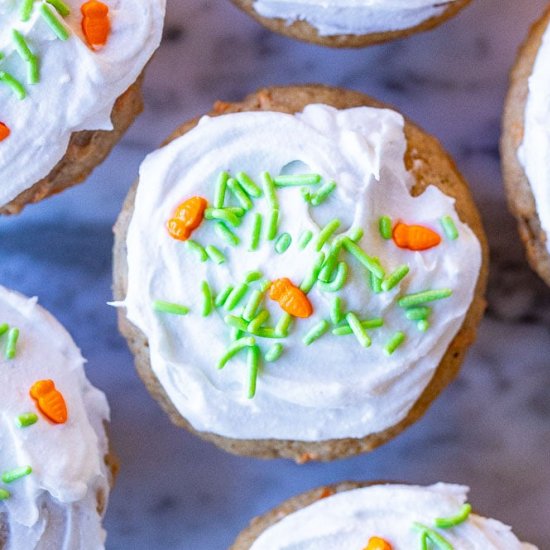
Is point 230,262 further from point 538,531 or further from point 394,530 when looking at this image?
point 538,531

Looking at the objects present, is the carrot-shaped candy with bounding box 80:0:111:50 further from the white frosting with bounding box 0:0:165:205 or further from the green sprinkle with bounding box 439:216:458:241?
the green sprinkle with bounding box 439:216:458:241

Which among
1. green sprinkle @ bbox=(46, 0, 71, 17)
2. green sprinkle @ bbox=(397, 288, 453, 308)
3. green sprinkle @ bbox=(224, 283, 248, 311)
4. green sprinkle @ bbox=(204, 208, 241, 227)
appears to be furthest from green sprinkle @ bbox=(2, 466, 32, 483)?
green sprinkle @ bbox=(46, 0, 71, 17)

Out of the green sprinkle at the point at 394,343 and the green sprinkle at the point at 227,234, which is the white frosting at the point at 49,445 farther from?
the green sprinkle at the point at 394,343

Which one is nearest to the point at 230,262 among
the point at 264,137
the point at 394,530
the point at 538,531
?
the point at 264,137

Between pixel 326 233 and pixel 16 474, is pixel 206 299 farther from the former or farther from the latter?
pixel 16 474

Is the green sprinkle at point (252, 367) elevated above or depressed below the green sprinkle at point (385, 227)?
below

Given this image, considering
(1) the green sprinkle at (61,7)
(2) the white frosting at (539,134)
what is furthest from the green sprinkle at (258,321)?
(1) the green sprinkle at (61,7)
